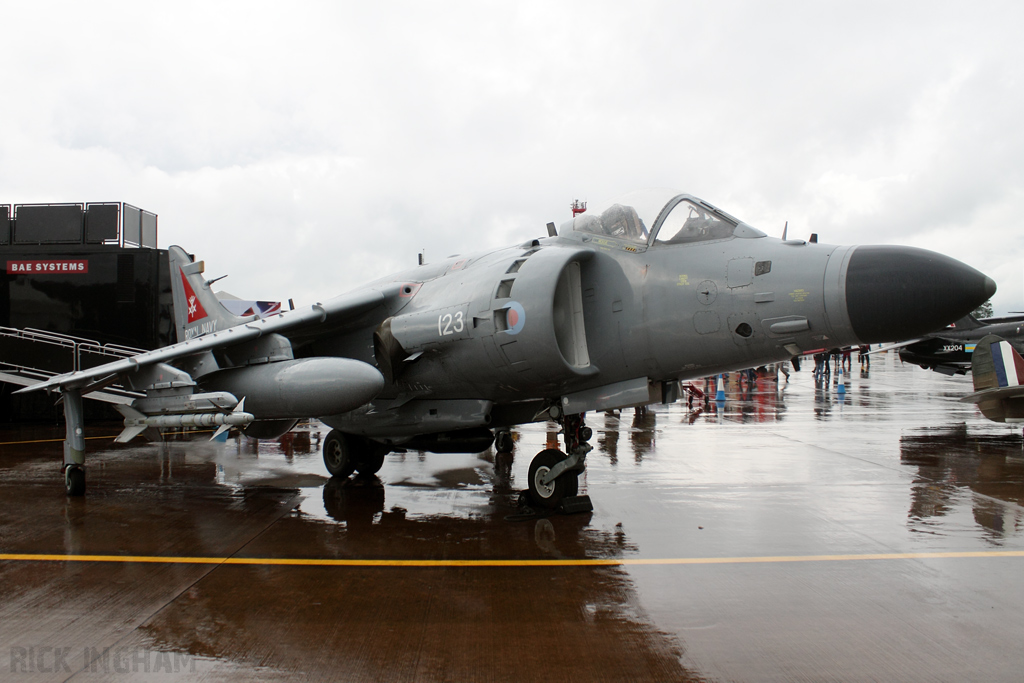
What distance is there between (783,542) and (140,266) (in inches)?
587

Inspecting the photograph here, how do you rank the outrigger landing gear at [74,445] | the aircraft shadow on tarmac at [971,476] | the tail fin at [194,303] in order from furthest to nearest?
the tail fin at [194,303], the outrigger landing gear at [74,445], the aircraft shadow on tarmac at [971,476]

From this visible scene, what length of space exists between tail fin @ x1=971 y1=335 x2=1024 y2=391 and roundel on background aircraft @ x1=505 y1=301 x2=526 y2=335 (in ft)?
29.3

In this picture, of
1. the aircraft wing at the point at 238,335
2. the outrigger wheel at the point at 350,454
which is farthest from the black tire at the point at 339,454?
the aircraft wing at the point at 238,335

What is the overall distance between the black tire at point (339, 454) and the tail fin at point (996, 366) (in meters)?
10.1

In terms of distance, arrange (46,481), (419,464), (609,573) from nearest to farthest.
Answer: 1. (609,573)
2. (46,481)
3. (419,464)

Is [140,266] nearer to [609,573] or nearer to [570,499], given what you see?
[570,499]

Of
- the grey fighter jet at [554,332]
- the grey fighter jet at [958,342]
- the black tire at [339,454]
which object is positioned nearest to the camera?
the grey fighter jet at [554,332]

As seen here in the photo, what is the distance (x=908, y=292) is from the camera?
16.1ft

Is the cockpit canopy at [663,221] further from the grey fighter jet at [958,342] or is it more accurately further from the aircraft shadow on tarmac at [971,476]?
the grey fighter jet at [958,342]

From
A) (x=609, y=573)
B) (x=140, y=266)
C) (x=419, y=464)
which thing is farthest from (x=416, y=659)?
(x=140, y=266)

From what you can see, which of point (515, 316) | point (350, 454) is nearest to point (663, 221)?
point (515, 316)

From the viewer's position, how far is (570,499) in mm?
6957

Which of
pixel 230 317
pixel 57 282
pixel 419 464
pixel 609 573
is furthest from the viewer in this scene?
pixel 57 282

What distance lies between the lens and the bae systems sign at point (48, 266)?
49.7 feet
